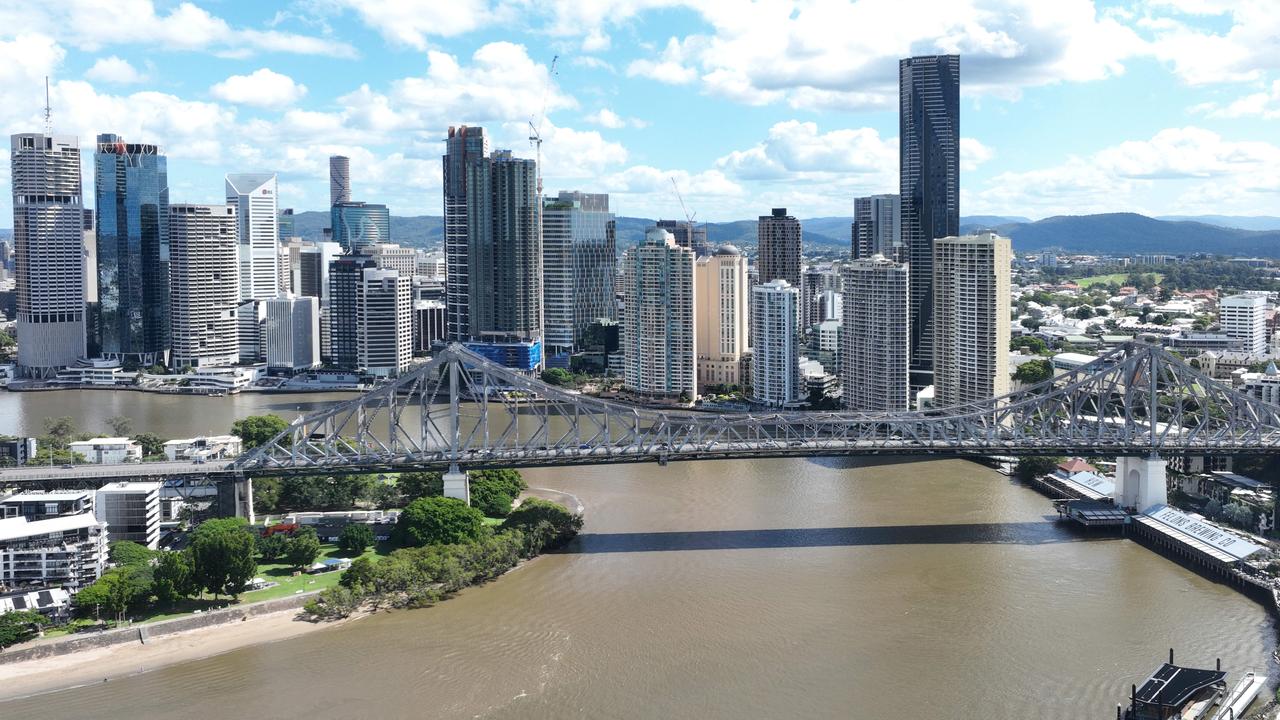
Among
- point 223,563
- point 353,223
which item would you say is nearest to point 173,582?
point 223,563

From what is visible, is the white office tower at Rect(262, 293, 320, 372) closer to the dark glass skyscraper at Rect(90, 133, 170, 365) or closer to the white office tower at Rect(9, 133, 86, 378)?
the dark glass skyscraper at Rect(90, 133, 170, 365)

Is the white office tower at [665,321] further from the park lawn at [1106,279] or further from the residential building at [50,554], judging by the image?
the park lawn at [1106,279]

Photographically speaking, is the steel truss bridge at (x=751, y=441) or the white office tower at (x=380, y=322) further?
the white office tower at (x=380, y=322)

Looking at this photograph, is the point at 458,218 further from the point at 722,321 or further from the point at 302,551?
the point at 302,551

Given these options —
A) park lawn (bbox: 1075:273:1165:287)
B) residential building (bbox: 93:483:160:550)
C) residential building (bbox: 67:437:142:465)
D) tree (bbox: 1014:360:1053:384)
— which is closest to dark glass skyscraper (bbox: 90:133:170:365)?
residential building (bbox: 67:437:142:465)

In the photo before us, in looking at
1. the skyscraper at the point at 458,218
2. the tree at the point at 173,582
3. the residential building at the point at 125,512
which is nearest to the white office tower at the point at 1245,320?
the skyscraper at the point at 458,218

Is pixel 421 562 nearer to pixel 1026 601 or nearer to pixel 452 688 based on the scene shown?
pixel 452 688
